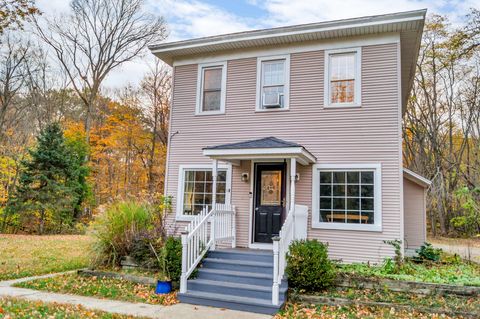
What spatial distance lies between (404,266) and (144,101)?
17.5 meters

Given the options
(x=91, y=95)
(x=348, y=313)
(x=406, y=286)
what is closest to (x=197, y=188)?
(x=348, y=313)

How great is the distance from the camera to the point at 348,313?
18.1ft

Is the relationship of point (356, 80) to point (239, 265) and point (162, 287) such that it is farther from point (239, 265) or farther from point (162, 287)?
point (162, 287)

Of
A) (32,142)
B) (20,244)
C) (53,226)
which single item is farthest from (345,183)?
(32,142)

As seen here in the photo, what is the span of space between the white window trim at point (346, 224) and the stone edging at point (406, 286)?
1529 millimetres

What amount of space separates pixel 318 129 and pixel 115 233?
5.33m

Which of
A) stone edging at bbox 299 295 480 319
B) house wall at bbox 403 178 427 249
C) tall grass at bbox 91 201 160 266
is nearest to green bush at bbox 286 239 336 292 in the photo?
stone edging at bbox 299 295 480 319

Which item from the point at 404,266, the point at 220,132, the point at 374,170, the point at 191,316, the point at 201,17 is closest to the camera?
the point at 191,316

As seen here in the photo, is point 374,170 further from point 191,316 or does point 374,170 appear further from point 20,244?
point 20,244

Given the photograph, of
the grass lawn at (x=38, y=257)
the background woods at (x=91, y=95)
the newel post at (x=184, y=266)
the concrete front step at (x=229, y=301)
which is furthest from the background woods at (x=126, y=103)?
the concrete front step at (x=229, y=301)

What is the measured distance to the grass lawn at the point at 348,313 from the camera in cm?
531

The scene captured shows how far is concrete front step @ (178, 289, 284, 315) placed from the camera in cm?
580

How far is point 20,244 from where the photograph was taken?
1224cm

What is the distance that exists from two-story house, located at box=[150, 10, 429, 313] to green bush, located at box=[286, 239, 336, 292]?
239mm
